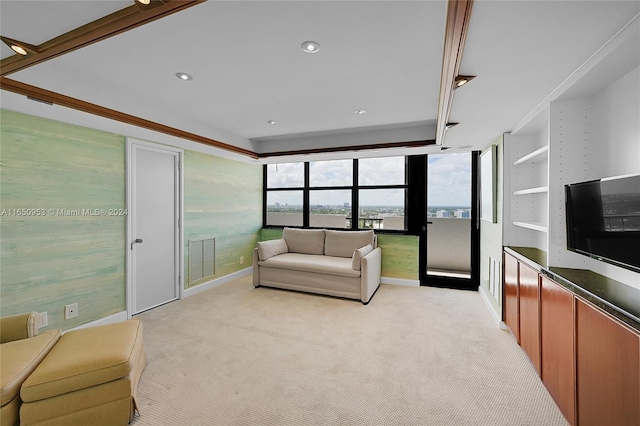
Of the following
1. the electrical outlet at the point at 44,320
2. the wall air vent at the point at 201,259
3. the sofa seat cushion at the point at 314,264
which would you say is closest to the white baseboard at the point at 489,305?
the sofa seat cushion at the point at 314,264

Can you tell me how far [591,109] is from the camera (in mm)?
2000

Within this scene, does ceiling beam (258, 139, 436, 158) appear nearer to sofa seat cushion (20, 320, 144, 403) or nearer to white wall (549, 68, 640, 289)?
white wall (549, 68, 640, 289)

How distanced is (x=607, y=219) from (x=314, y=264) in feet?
10.5

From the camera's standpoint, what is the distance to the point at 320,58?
80.0 inches

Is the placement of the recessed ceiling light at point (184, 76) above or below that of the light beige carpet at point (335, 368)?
above

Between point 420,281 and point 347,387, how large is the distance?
2.99 m

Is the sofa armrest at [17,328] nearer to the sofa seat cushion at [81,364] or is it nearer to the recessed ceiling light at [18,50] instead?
the sofa seat cushion at [81,364]

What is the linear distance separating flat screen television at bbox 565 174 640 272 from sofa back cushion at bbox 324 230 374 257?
9.53 feet

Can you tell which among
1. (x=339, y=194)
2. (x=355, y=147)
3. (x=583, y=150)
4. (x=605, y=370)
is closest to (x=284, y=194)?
(x=339, y=194)

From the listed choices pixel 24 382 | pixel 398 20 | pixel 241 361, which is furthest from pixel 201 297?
pixel 398 20

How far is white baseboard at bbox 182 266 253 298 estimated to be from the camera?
414 centimetres

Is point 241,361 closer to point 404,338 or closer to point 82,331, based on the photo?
point 82,331

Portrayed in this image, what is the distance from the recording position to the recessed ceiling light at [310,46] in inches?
71.9

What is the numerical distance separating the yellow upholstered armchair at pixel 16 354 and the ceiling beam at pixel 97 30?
173cm
